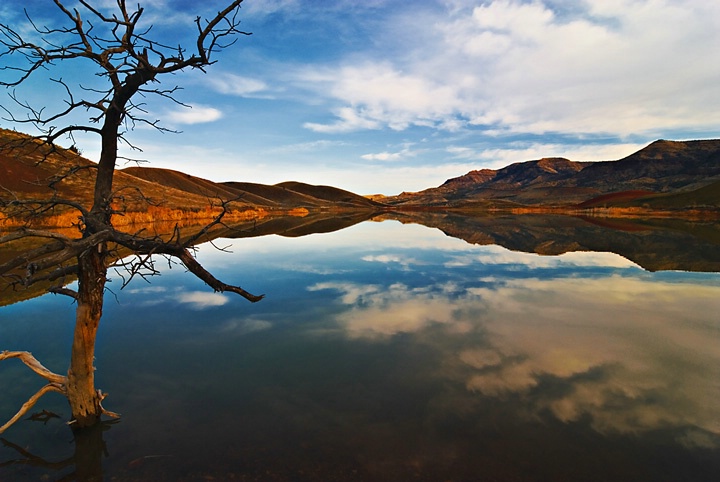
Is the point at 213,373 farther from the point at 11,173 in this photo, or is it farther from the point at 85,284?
the point at 11,173

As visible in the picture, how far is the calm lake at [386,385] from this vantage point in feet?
17.7

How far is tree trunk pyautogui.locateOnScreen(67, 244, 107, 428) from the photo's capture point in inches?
235

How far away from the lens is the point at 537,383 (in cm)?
773

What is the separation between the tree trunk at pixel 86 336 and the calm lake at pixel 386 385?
46 cm

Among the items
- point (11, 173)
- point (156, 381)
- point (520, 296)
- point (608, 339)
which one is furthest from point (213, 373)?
point (11, 173)

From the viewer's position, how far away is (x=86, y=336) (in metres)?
6.05

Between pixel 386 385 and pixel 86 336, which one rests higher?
pixel 86 336

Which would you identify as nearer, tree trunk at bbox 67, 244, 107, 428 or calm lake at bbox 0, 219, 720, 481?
calm lake at bbox 0, 219, 720, 481

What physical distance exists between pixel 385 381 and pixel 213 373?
12.9 ft

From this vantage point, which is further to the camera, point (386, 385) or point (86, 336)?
point (386, 385)

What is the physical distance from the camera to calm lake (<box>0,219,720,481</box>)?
5395 mm

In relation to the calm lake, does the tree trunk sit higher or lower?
higher

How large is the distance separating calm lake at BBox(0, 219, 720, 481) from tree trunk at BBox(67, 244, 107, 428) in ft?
1.49

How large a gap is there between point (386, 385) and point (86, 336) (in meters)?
5.54
